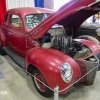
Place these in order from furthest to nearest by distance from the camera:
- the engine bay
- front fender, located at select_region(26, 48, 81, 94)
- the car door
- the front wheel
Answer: the car door, the engine bay, the front wheel, front fender, located at select_region(26, 48, 81, 94)

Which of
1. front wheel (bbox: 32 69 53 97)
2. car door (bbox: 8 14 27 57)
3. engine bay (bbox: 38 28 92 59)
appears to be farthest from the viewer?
car door (bbox: 8 14 27 57)

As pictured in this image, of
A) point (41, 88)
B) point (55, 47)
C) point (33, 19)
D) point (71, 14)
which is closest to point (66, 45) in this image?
point (55, 47)

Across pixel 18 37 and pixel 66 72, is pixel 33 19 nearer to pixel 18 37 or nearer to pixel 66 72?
pixel 18 37

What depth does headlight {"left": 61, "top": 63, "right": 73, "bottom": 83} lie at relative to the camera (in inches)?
61.5

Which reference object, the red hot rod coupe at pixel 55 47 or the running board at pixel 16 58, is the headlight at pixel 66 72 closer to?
the red hot rod coupe at pixel 55 47

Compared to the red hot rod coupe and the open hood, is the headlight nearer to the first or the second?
the red hot rod coupe

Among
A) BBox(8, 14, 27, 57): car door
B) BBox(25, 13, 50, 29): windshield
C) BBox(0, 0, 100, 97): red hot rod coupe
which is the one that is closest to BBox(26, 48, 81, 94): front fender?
BBox(0, 0, 100, 97): red hot rod coupe

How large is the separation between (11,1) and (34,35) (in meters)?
3.63

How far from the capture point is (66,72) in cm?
158

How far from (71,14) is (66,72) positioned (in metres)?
0.79

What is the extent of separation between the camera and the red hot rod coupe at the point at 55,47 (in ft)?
5.20

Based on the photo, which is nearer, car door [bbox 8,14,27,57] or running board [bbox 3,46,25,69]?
running board [bbox 3,46,25,69]

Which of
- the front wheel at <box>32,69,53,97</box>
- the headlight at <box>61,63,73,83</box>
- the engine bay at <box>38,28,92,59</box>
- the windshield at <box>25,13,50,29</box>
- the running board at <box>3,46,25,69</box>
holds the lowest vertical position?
the front wheel at <box>32,69,53,97</box>

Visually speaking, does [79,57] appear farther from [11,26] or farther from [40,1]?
[40,1]
